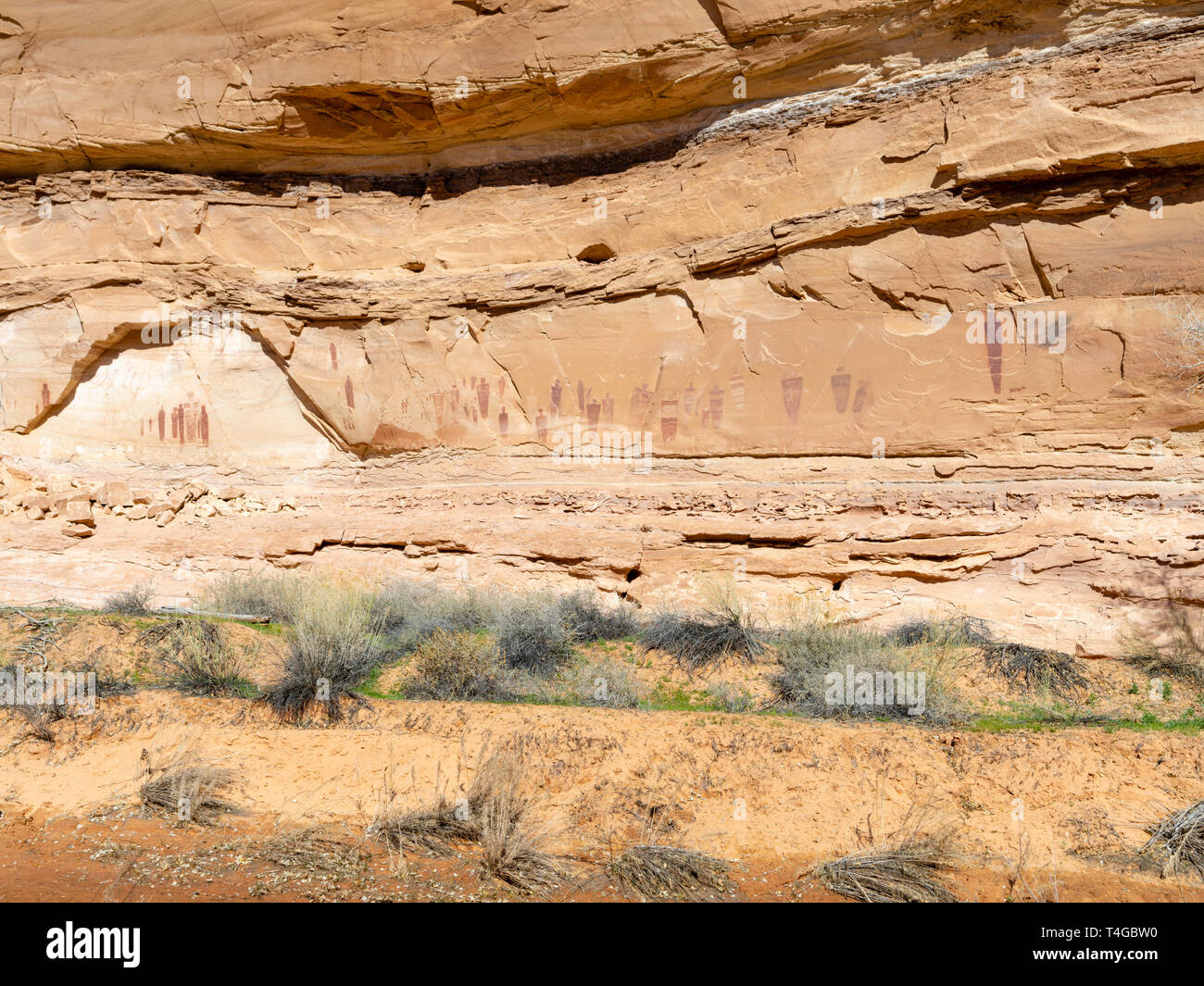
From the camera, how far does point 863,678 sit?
736 centimetres

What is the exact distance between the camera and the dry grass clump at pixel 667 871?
4852mm

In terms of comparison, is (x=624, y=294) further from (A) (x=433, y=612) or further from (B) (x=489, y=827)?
(B) (x=489, y=827)

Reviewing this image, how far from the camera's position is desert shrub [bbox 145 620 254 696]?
7.48 metres

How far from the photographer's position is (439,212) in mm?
13367

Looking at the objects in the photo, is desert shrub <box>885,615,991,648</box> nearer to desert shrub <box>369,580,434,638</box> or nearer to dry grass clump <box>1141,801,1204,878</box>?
dry grass clump <box>1141,801,1204,878</box>

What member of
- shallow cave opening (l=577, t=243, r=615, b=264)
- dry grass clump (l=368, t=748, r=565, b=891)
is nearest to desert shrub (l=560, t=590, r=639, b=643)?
dry grass clump (l=368, t=748, r=565, b=891)

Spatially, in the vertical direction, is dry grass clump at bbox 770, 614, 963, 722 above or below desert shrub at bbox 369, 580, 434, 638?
below

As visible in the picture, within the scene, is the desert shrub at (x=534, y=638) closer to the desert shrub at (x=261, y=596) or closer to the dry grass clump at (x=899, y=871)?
the desert shrub at (x=261, y=596)

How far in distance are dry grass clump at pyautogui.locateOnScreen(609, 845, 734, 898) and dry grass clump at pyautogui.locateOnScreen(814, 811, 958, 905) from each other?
0.67 metres

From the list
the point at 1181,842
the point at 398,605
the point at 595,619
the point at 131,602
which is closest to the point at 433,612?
the point at 398,605

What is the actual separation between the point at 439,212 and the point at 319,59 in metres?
2.77

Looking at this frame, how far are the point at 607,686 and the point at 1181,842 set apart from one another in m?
4.43

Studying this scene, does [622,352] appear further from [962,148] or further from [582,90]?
[962,148]

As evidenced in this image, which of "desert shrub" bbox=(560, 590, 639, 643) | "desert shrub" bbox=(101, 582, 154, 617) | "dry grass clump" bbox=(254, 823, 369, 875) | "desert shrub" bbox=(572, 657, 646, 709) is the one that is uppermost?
"desert shrub" bbox=(101, 582, 154, 617)
